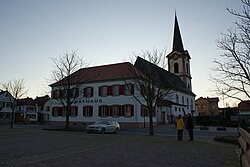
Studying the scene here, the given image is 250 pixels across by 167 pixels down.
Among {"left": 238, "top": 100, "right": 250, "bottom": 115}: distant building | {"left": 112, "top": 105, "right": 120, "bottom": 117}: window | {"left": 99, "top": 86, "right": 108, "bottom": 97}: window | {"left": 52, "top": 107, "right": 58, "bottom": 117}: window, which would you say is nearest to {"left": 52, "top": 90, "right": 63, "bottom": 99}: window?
{"left": 99, "top": 86, "right": 108, "bottom": 97}: window

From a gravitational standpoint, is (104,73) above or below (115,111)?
above

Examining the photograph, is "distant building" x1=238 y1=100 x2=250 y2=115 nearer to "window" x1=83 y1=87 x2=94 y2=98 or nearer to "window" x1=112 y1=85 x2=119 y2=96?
"window" x1=112 y1=85 x2=119 y2=96

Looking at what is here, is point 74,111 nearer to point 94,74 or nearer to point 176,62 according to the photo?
point 94,74

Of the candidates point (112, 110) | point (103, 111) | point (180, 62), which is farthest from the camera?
point (180, 62)

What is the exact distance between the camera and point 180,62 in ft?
204

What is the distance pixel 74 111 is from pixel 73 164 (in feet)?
112

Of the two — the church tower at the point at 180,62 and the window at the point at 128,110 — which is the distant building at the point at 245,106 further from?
the church tower at the point at 180,62

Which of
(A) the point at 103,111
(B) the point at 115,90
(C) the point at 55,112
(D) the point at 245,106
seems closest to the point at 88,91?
(A) the point at 103,111

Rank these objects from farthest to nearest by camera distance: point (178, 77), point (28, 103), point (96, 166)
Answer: point (28, 103), point (178, 77), point (96, 166)

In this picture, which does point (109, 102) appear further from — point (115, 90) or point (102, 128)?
point (102, 128)

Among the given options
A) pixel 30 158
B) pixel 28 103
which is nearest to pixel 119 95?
pixel 30 158

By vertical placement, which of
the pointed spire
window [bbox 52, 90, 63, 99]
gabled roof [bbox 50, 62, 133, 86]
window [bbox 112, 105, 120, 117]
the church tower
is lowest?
window [bbox 112, 105, 120, 117]

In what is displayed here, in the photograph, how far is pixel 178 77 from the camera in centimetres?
6216

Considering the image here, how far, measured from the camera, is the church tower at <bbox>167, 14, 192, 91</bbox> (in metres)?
61.9
